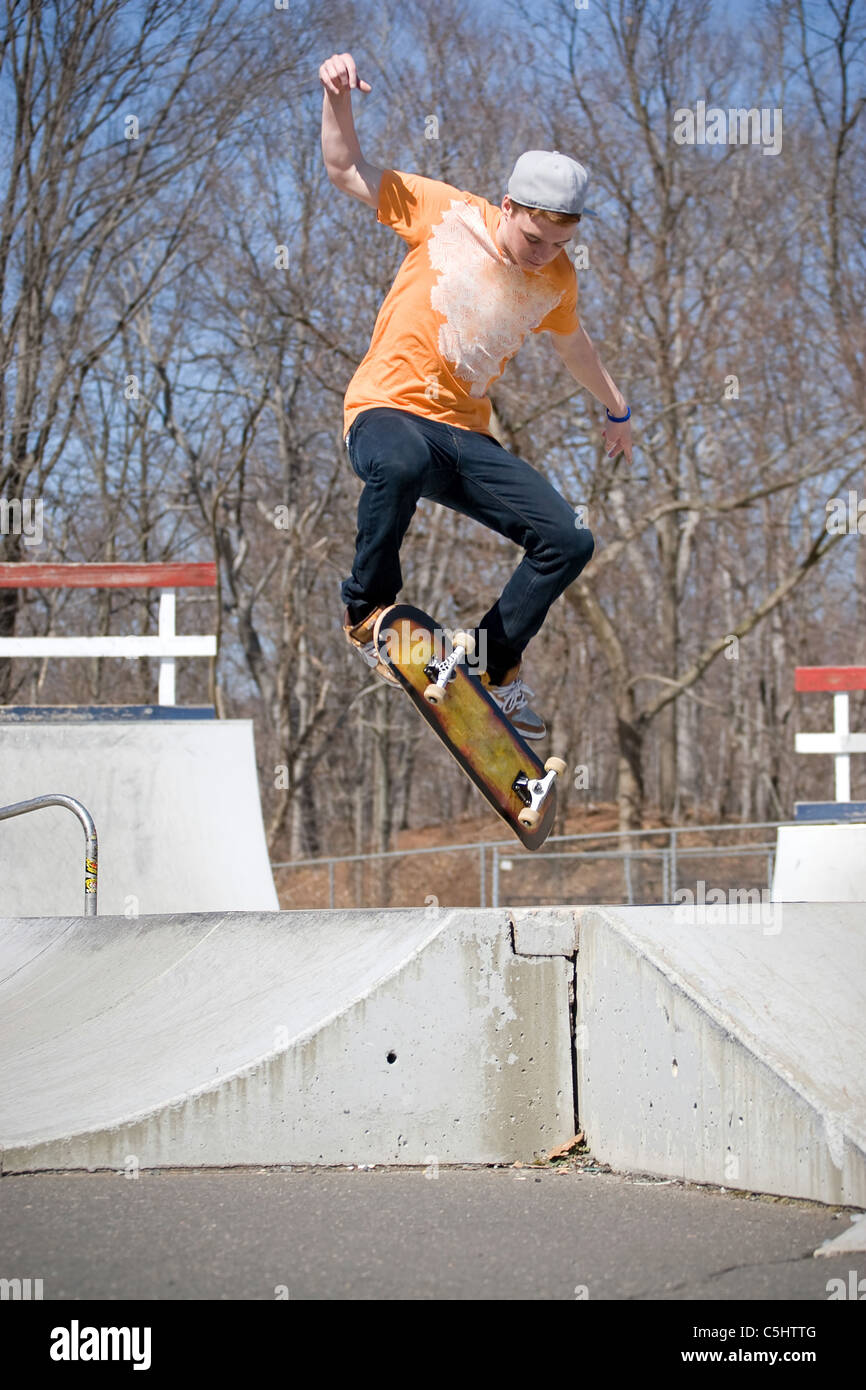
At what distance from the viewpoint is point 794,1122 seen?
126 inches

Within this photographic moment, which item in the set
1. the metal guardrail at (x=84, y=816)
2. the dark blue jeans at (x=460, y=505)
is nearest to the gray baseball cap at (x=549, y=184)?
the dark blue jeans at (x=460, y=505)

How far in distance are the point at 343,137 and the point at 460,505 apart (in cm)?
138

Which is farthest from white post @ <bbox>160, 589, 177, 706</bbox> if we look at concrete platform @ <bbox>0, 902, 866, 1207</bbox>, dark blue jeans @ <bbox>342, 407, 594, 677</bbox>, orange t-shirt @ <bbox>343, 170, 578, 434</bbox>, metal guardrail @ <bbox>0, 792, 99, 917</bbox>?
concrete platform @ <bbox>0, 902, 866, 1207</bbox>

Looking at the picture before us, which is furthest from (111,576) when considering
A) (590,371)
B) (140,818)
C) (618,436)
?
(590,371)

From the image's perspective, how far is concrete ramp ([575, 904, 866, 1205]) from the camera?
10.5 ft

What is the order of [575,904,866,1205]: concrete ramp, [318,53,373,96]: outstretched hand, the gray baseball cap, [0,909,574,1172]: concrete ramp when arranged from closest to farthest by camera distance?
[575,904,866,1205]: concrete ramp
[0,909,574,1172]: concrete ramp
[318,53,373,96]: outstretched hand
the gray baseball cap

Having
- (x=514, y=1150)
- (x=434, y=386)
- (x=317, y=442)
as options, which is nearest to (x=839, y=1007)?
(x=514, y=1150)

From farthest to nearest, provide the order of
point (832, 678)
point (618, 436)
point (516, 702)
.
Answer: point (832, 678)
point (618, 436)
point (516, 702)

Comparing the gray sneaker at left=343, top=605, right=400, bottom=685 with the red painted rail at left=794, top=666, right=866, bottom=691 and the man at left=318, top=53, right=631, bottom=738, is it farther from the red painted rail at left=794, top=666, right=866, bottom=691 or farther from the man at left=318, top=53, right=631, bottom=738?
the red painted rail at left=794, top=666, right=866, bottom=691

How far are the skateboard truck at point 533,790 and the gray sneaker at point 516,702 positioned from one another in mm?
207

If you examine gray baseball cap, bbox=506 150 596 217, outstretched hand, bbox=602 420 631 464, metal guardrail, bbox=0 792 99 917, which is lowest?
metal guardrail, bbox=0 792 99 917

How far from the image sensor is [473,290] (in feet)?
15.4

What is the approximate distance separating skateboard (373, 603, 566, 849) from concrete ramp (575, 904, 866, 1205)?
1.24 meters

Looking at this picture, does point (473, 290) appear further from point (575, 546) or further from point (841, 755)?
point (841, 755)
